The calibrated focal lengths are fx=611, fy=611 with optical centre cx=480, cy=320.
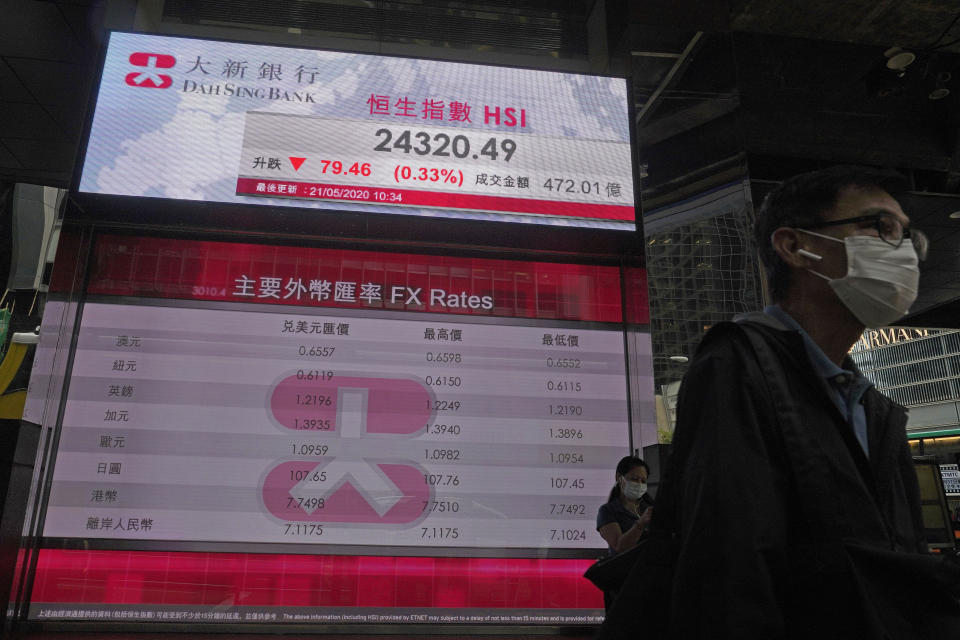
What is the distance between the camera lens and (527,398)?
2.56 m

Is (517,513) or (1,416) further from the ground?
(1,416)

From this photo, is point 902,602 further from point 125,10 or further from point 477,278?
point 125,10

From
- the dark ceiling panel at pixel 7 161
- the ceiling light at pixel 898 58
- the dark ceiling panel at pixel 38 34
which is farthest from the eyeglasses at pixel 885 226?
the dark ceiling panel at pixel 7 161

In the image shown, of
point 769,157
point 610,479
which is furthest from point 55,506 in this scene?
point 769,157

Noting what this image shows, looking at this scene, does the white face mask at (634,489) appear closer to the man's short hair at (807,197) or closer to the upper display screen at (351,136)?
the upper display screen at (351,136)

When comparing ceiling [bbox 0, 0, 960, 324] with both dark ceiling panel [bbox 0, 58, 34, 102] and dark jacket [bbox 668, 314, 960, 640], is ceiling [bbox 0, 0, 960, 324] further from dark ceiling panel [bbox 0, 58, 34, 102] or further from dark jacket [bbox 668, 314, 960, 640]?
dark jacket [bbox 668, 314, 960, 640]

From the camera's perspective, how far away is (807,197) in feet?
3.35

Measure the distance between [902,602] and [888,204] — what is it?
2.04ft

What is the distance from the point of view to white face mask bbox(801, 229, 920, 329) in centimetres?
97

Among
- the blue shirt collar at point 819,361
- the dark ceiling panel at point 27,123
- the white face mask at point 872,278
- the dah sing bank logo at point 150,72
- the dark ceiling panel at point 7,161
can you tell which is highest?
the dark ceiling panel at point 27,123

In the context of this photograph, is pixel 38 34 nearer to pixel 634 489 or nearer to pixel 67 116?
pixel 67 116

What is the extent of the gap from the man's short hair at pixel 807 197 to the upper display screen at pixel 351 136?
5.06 feet

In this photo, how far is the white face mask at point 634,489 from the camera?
2.37 m

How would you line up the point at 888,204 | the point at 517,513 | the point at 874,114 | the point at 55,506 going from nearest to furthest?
the point at 888,204, the point at 55,506, the point at 517,513, the point at 874,114
